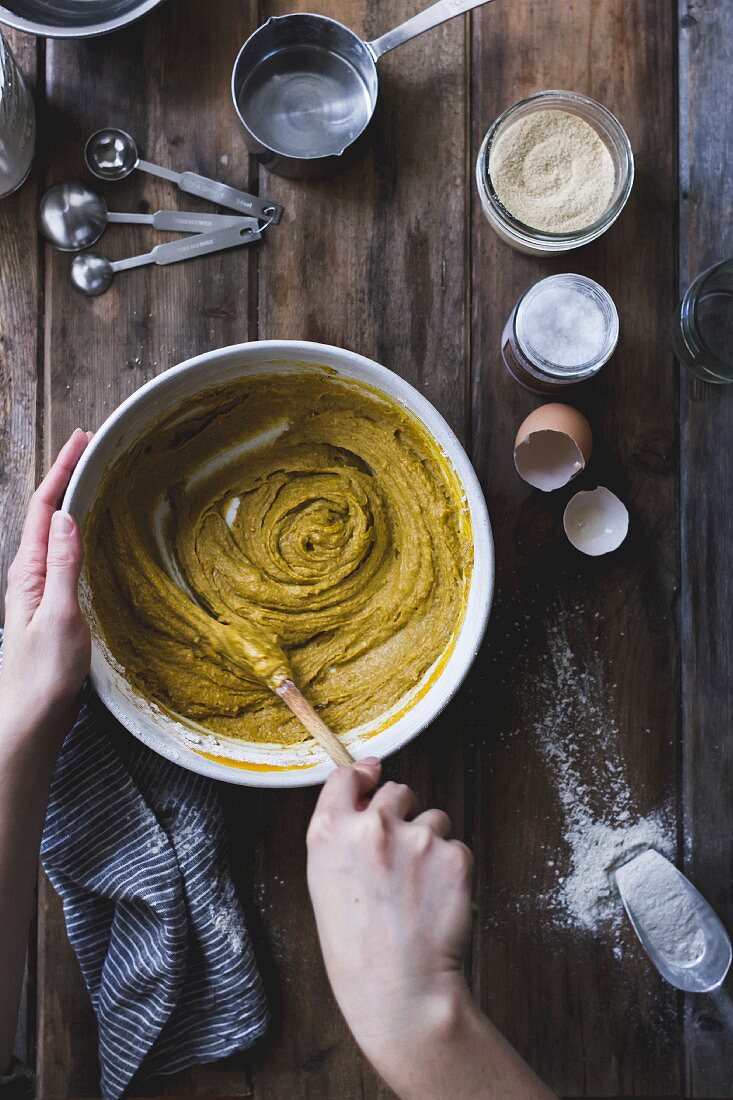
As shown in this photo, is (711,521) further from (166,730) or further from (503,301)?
(166,730)

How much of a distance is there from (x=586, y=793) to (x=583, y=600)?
282 mm

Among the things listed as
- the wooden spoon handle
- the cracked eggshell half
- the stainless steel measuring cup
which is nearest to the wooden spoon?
the wooden spoon handle

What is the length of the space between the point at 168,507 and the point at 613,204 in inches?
29.9

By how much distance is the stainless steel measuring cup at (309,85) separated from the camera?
126 centimetres

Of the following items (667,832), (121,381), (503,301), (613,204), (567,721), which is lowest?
(667,832)

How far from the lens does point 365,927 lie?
0.94 m

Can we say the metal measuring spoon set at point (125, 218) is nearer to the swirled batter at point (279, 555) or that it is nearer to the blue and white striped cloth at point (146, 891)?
the swirled batter at point (279, 555)

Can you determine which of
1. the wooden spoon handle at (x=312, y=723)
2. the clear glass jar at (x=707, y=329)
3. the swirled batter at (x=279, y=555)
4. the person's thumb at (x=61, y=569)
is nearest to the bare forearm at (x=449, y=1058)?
the wooden spoon handle at (x=312, y=723)

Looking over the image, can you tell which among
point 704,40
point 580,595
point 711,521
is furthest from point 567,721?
point 704,40

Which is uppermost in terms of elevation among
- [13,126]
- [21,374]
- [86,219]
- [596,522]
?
[13,126]

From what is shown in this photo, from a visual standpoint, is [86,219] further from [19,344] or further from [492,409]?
[492,409]

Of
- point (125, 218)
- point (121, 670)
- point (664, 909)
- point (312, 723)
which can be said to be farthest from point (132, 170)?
point (664, 909)

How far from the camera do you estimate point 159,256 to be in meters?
1.30

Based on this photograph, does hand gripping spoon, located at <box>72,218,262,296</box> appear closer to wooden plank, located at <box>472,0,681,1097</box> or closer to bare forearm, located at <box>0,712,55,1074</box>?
wooden plank, located at <box>472,0,681,1097</box>
